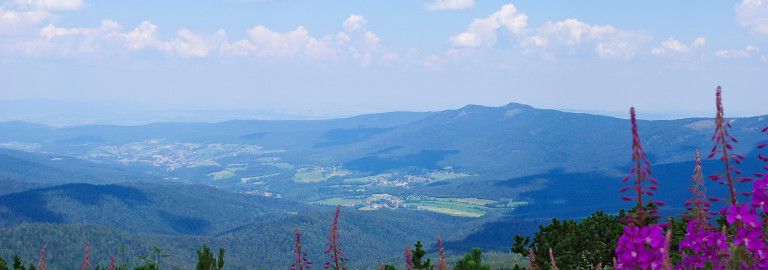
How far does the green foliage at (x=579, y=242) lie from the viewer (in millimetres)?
26078

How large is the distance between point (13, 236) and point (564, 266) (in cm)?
21104

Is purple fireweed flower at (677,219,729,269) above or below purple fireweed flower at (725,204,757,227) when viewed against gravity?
below

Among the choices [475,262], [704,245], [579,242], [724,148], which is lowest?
[579,242]

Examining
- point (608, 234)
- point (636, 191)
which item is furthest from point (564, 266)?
point (636, 191)

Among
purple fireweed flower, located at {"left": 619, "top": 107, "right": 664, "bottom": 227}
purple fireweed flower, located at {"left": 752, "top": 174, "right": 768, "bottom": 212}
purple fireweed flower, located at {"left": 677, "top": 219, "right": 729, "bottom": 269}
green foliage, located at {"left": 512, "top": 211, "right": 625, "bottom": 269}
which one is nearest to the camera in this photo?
purple fireweed flower, located at {"left": 619, "top": 107, "right": 664, "bottom": 227}

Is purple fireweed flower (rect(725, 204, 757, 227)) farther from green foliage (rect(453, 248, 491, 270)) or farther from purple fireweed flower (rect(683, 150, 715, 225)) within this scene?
green foliage (rect(453, 248, 491, 270))

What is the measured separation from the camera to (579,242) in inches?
1110

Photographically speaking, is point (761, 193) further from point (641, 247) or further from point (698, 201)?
point (641, 247)

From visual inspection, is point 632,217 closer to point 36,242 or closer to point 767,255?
point 767,255

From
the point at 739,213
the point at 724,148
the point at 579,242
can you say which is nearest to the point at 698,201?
the point at 739,213

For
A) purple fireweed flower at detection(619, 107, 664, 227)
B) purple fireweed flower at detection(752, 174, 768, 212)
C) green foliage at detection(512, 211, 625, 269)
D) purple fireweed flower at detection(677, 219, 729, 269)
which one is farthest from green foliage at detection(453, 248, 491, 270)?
purple fireweed flower at detection(619, 107, 664, 227)

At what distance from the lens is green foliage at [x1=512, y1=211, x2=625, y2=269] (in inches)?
1027

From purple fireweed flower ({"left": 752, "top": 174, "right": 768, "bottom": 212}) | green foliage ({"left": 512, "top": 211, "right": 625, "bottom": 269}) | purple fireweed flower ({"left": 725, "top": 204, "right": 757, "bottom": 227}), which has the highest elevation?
purple fireweed flower ({"left": 752, "top": 174, "right": 768, "bottom": 212})

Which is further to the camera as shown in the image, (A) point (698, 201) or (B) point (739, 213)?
(A) point (698, 201)
